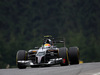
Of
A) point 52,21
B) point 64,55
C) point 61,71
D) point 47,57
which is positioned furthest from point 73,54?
point 52,21

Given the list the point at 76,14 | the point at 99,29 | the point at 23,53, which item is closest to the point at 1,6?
the point at 76,14

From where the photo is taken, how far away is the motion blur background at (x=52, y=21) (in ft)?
302

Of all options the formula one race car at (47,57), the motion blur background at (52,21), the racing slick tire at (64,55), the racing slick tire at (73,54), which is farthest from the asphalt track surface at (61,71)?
the motion blur background at (52,21)

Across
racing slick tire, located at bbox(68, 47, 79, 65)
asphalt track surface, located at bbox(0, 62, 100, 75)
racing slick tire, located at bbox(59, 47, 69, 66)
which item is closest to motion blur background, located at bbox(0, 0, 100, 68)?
racing slick tire, located at bbox(68, 47, 79, 65)

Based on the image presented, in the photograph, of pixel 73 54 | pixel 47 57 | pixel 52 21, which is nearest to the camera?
pixel 47 57

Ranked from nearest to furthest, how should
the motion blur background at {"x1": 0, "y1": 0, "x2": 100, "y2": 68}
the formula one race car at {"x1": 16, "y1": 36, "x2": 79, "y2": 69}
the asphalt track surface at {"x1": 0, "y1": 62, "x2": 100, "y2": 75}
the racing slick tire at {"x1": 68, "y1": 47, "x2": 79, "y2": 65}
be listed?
the asphalt track surface at {"x1": 0, "y1": 62, "x2": 100, "y2": 75}, the formula one race car at {"x1": 16, "y1": 36, "x2": 79, "y2": 69}, the racing slick tire at {"x1": 68, "y1": 47, "x2": 79, "y2": 65}, the motion blur background at {"x1": 0, "y1": 0, "x2": 100, "y2": 68}

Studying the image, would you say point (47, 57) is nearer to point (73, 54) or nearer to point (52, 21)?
point (73, 54)

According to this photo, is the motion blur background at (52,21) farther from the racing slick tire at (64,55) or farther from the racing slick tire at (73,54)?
the racing slick tire at (64,55)

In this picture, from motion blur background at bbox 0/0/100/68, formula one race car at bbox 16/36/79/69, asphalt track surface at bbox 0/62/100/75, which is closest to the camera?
asphalt track surface at bbox 0/62/100/75

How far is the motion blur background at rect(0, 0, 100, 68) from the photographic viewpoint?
92.0 m

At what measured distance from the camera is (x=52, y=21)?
353ft

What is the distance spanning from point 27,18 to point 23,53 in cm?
8941

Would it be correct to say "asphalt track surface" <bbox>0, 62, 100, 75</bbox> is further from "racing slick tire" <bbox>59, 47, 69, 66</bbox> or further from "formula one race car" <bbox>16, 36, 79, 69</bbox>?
"racing slick tire" <bbox>59, 47, 69, 66</bbox>

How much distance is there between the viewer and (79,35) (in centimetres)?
8944
